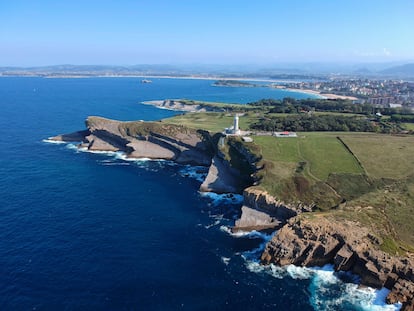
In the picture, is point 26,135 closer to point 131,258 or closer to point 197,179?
point 197,179

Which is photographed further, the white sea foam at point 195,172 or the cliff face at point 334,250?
the white sea foam at point 195,172

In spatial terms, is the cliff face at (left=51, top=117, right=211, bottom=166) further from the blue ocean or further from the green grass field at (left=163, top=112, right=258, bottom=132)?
the blue ocean

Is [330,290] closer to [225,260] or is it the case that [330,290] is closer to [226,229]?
[225,260]

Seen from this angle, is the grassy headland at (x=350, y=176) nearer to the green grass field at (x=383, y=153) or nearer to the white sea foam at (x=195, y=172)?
the green grass field at (x=383, y=153)

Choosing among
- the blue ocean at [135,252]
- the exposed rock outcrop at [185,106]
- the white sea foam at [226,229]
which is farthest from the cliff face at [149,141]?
the exposed rock outcrop at [185,106]

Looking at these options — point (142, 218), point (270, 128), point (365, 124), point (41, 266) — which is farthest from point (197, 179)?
point (365, 124)
